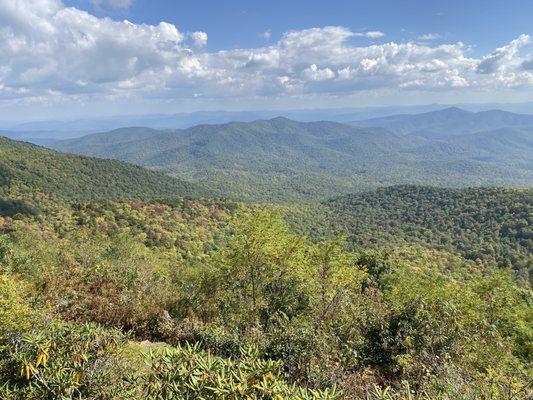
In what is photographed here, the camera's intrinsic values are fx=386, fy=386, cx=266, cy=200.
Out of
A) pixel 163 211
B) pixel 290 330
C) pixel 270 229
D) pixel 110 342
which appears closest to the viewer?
pixel 110 342

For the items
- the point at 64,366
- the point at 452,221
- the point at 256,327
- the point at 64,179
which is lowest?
the point at 452,221

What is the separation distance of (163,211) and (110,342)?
86344mm

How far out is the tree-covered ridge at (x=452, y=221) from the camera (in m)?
97.5

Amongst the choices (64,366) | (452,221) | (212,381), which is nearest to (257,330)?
(212,381)

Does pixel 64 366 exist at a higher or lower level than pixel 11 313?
higher

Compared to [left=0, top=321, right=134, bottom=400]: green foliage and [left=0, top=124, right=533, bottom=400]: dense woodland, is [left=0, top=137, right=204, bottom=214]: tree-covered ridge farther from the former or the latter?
[left=0, top=321, right=134, bottom=400]: green foliage

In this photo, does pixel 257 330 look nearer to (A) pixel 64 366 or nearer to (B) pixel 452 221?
(A) pixel 64 366

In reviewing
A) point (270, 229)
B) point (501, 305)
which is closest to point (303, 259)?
point (270, 229)

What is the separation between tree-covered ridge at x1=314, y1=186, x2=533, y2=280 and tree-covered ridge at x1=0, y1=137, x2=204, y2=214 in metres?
77.0

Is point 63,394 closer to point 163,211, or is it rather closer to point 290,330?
point 290,330

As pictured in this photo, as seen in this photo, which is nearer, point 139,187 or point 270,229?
point 270,229

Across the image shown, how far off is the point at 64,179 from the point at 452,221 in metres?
126

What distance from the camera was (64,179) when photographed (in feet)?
418

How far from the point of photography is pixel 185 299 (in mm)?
21531
